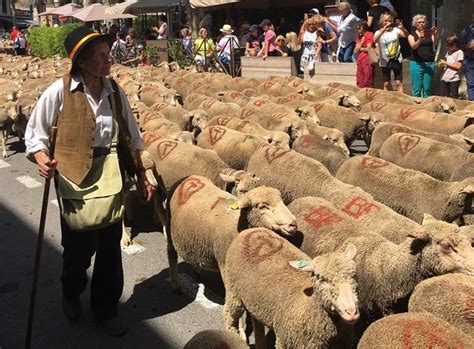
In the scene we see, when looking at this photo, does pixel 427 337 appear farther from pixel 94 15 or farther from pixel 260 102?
pixel 94 15

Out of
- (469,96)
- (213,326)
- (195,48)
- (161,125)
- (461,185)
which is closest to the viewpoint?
(213,326)

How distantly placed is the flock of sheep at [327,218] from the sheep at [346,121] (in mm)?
19

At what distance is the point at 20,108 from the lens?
357 inches

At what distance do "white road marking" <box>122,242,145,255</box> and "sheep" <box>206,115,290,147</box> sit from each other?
204 centimetres

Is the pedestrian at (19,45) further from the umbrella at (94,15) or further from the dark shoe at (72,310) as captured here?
the dark shoe at (72,310)

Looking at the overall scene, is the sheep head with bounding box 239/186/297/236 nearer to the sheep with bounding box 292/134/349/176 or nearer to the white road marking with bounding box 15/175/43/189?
the sheep with bounding box 292/134/349/176

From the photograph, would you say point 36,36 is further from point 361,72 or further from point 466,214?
point 466,214

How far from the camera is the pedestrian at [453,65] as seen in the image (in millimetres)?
8906

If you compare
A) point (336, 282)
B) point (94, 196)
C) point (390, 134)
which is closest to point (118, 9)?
point (390, 134)

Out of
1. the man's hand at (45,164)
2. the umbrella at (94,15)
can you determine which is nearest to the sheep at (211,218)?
the man's hand at (45,164)

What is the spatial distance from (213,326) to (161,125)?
3.79 metres

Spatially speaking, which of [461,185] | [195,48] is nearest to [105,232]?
[461,185]

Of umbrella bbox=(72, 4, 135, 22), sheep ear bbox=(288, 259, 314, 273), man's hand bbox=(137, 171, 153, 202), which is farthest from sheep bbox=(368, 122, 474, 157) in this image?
umbrella bbox=(72, 4, 135, 22)

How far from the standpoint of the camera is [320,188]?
192 inches
